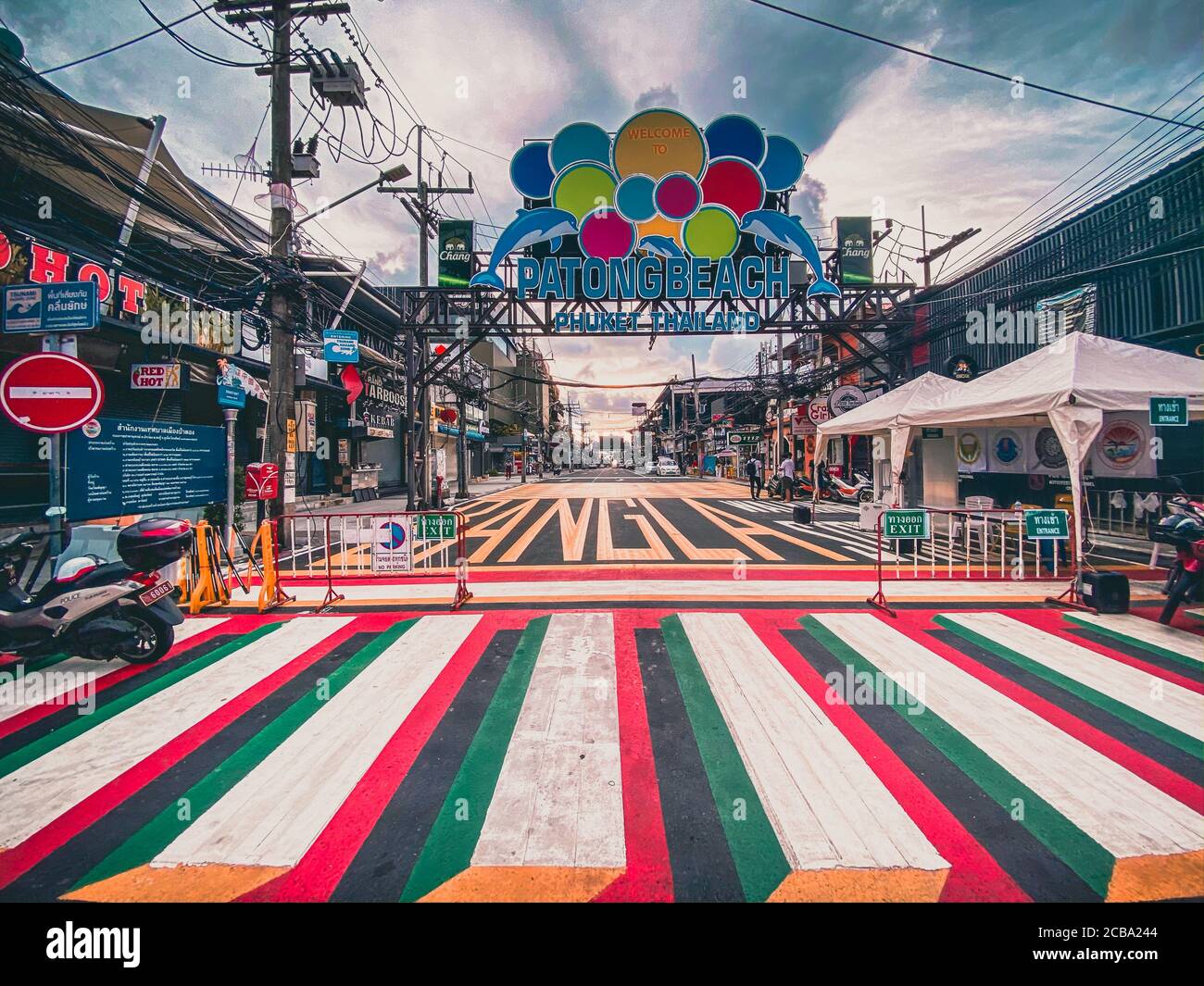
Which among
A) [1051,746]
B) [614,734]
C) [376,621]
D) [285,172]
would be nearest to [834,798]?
[614,734]

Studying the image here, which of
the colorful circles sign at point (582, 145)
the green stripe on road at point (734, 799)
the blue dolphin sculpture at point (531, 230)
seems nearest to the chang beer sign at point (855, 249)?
the colorful circles sign at point (582, 145)

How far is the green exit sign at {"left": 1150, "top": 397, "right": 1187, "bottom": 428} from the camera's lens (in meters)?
6.06

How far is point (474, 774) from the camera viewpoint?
3012mm

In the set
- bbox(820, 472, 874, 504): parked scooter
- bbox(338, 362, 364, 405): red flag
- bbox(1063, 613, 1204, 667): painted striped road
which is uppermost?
bbox(338, 362, 364, 405): red flag

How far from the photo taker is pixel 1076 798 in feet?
9.05

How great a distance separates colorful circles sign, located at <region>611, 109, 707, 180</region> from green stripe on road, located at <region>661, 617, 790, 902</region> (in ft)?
40.8

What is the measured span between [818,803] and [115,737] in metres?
4.85

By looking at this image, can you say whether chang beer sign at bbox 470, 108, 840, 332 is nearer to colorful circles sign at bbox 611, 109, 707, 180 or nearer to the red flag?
colorful circles sign at bbox 611, 109, 707, 180

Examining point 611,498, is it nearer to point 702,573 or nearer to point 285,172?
point 702,573

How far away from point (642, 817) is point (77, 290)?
8133 mm

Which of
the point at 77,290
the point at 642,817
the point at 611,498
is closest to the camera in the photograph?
the point at 642,817

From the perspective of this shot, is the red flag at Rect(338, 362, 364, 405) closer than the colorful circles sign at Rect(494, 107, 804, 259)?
No

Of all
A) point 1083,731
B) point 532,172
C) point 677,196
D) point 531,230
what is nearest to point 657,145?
point 677,196

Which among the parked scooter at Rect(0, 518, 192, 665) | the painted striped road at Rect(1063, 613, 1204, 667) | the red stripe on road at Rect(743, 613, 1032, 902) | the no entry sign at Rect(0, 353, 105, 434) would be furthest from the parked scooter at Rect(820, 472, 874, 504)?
the no entry sign at Rect(0, 353, 105, 434)
